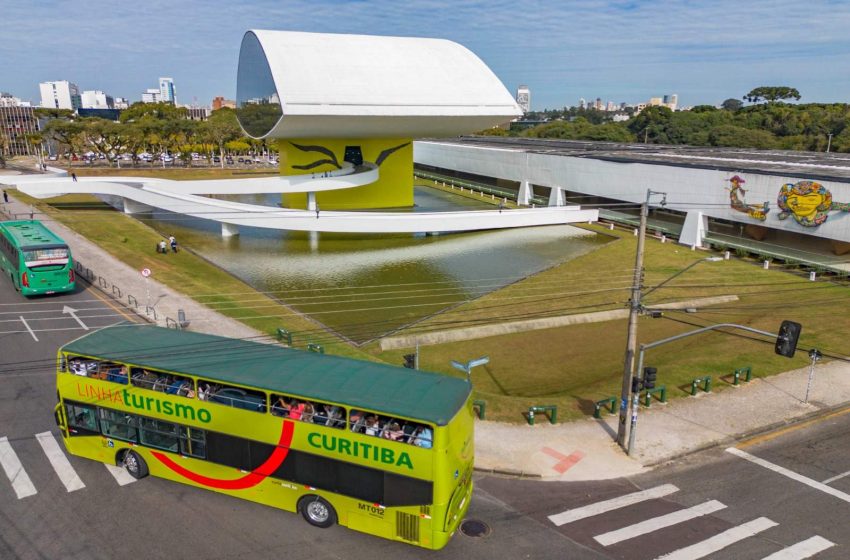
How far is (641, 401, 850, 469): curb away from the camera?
18.7 m

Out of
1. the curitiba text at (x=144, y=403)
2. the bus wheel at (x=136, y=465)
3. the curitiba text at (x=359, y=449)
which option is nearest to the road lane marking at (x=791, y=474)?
the curitiba text at (x=359, y=449)

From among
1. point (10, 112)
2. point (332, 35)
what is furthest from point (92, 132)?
point (10, 112)

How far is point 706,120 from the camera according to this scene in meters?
121

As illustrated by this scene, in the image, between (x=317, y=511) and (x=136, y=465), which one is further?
(x=136, y=465)

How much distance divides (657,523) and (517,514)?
3.59 metres

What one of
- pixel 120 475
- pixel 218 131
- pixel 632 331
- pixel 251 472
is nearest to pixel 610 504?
pixel 632 331

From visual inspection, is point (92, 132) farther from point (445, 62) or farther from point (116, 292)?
point (116, 292)

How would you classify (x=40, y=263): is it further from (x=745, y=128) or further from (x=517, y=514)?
(x=745, y=128)

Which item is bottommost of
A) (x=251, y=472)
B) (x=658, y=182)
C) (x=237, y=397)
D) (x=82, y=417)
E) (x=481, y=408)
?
(x=481, y=408)

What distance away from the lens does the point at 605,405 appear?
71.7 feet

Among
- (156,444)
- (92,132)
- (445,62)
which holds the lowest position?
(156,444)

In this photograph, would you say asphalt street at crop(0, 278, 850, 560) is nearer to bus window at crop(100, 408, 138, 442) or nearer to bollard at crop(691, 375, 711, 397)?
Result: bus window at crop(100, 408, 138, 442)

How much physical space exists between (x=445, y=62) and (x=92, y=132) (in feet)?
189

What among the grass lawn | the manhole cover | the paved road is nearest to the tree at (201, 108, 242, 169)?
the grass lawn
